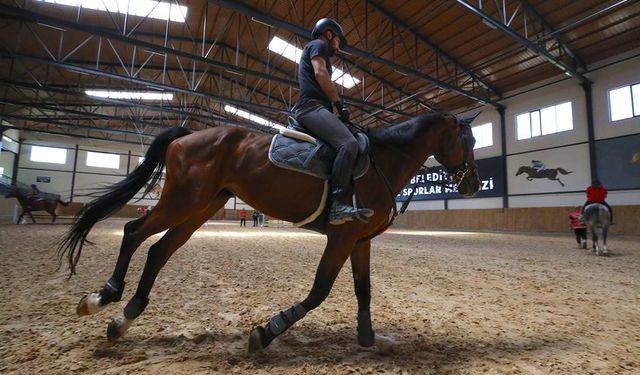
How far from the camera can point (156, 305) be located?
2736 millimetres

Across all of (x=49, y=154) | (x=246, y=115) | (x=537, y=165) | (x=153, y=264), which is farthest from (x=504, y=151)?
(x=49, y=154)

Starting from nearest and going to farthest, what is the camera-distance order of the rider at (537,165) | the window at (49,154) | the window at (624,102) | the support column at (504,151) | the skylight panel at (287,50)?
1. the window at (624,102)
2. the skylight panel at (287,50)
3. the rider at (537,165)
4. the support column at (504,151)
5. the window at (49,154)

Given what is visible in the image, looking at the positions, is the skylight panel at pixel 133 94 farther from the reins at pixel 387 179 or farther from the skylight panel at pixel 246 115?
the reins at pixel 387 179

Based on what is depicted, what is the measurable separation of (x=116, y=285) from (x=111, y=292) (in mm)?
49

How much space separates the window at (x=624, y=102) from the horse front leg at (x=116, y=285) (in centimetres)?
1822

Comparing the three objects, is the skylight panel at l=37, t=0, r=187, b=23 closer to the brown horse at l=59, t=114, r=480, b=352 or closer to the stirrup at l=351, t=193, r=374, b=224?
the brown horse at l=59, t=114, r=480, b=352

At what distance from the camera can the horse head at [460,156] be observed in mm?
2562

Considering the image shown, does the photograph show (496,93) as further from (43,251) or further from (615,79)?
(43,251)

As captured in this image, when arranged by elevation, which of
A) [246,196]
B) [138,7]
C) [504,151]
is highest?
[138,7]

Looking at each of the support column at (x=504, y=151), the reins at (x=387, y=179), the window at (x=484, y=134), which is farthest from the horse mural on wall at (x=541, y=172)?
the reins at (x=387, y=179)

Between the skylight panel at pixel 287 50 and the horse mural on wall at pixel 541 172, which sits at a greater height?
the skylight panel at pixel 287 50

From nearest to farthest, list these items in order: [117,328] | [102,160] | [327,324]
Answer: [117,328]
[327,324]
[102,160]

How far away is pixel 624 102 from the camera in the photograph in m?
13.2

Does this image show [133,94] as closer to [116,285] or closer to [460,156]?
[116,285]
